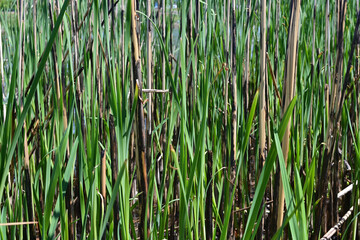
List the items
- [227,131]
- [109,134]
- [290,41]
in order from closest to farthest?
[290,41] → [109,134] → [227,131]

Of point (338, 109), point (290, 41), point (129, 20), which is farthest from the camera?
point (338, 109)

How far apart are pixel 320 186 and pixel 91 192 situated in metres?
0.56

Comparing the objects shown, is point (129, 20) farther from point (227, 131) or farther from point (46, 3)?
point (227, 131)

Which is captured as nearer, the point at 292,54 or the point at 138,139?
the point at 292,54

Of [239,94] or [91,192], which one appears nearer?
[91,192]

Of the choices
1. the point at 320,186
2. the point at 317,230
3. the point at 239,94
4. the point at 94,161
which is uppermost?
the point at 239,94

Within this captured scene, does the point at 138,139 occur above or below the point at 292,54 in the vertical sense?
below

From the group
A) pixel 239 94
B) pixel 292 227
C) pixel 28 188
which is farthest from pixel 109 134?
pixel 292 227

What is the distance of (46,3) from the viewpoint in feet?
3.65

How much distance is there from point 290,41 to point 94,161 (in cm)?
38

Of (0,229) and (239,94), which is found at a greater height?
(239,94)

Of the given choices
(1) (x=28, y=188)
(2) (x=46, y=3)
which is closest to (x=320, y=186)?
(1) (x=28, y=188)

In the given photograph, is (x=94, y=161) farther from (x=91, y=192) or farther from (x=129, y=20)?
(x=129, y=20)

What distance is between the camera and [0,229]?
0.79 m
